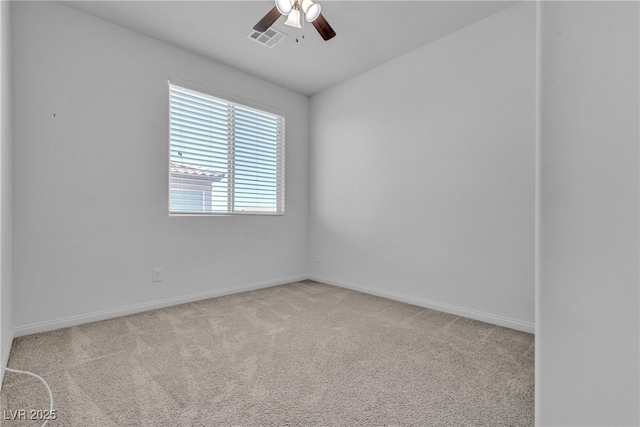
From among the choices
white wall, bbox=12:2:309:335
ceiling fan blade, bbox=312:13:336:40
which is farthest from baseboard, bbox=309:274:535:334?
ceiling fan blade, bbox=312:13:336:40

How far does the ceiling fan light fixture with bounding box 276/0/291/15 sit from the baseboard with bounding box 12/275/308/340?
2.69m

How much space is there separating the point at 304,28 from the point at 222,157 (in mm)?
1577

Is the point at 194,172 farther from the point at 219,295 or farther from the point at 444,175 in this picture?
the point at 444,175

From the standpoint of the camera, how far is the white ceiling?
2414 mm

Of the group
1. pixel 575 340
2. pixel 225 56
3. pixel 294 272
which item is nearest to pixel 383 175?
pixel 294 272

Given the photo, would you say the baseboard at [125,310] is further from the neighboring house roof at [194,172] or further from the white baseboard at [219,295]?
the neighboring house roof at [194,172]

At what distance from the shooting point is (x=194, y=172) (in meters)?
3.16

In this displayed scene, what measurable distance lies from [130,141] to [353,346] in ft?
8.55

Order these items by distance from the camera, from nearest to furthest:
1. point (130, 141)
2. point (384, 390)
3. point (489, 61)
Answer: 1. point (384, 390)
2. point (489, 61)
3. point (130, 141)

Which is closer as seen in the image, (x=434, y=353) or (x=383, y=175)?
(x=434, y=353)

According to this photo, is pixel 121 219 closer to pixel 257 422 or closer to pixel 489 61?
pixel 257 422

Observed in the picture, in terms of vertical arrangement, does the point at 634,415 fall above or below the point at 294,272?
above

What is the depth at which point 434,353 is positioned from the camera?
1.96 m

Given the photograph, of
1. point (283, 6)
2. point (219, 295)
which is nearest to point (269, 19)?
point (283, 6)
